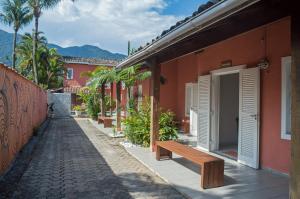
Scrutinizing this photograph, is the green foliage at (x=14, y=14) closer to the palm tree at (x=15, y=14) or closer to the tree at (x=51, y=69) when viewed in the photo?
the palm tree at (x=15, y=14)

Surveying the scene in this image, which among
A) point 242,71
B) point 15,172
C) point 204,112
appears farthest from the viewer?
point 204,112

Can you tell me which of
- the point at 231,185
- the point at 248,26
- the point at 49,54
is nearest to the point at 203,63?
the point at 248,26

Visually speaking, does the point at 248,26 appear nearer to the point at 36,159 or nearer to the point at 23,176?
the point at 23,176

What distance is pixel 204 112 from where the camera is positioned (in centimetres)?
841

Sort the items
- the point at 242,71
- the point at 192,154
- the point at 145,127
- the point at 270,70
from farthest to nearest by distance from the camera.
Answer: the point at 145,127 < the point at 242,71 < the point at 270,70 < the point at 192,154

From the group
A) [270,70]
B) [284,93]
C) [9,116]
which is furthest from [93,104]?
[284,93]

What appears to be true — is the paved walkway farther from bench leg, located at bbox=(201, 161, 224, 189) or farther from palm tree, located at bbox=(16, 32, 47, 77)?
palm tree, located at bbox=(16, 32, 47, 77)

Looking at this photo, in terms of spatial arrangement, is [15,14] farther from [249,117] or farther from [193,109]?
[249,117]

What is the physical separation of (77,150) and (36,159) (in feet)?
5.10

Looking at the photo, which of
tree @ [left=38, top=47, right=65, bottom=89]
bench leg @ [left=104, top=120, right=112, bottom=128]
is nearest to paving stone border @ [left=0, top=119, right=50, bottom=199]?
bench leg @ [left=104, top=120, right=112, bottom=128]

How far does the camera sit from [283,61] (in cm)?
570

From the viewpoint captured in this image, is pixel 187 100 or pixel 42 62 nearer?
pixel 187 100

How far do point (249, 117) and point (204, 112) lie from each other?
1.98 meters

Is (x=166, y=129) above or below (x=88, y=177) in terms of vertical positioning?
above
